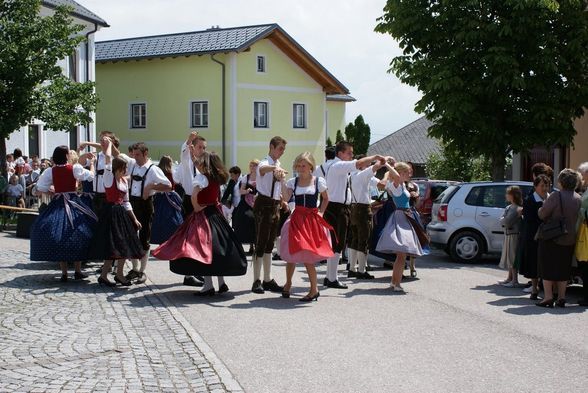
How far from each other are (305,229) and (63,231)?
3.51 m

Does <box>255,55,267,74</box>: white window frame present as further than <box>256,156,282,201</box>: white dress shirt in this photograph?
Yes

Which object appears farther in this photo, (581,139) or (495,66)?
(581,139)

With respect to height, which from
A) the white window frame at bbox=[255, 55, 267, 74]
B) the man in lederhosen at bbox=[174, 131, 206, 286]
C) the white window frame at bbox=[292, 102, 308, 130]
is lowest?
the man in lederhosen at bbox=[174, 131, 206, 286]

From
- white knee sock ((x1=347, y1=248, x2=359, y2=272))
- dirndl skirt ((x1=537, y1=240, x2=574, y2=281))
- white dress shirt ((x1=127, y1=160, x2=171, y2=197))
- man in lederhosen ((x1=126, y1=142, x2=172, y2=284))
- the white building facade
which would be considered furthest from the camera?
the white building facade

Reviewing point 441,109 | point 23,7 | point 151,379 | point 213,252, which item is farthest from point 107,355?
point 23,7

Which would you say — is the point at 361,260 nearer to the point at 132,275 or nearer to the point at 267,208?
the point at 267,208

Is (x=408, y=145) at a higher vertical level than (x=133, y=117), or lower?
lower

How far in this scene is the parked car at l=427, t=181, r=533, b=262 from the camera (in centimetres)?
1605

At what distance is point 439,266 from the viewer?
15328 mm

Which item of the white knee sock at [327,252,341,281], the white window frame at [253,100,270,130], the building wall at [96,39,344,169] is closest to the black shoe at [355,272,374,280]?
the white knee sock at [327,252,341,281]

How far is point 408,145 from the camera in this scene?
56.2m

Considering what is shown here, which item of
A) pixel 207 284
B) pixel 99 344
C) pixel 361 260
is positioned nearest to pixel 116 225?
pixel 207 284

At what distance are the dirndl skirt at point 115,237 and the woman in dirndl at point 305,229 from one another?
6.86ft

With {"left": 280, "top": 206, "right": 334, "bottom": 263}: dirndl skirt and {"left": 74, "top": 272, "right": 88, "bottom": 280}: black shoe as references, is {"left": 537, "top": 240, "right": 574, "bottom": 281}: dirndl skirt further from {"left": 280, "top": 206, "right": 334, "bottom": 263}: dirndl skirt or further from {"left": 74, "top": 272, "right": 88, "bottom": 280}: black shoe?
{"left": 74, "top": 272, "right": 88, "bottom": 280}: black shoe
